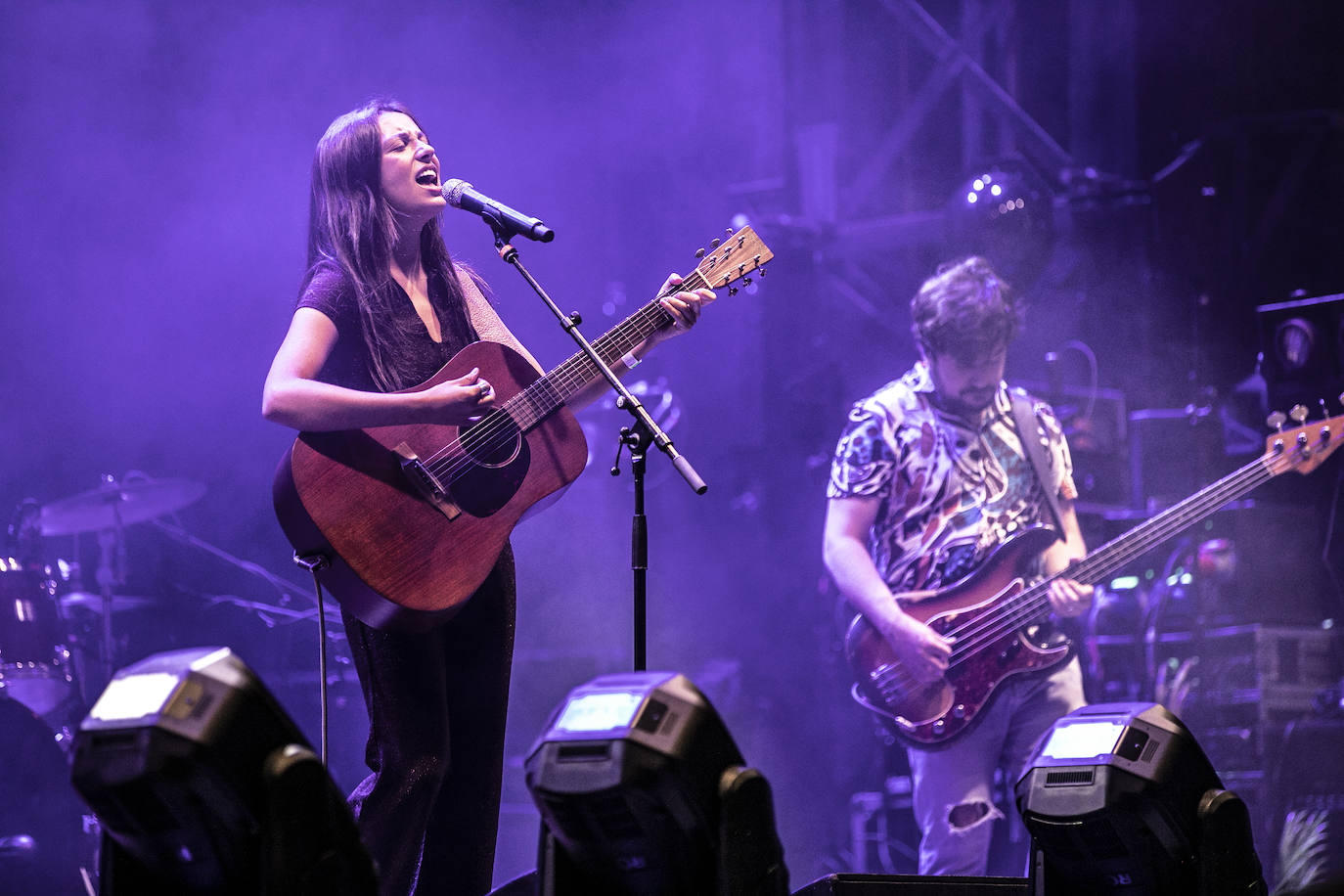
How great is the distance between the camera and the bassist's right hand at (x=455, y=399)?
2805mm

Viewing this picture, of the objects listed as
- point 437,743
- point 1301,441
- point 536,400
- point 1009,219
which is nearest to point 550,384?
point 536,400

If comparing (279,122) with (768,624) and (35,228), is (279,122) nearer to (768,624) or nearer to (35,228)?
(35,228)

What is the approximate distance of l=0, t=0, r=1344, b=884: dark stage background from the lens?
14.9 ft

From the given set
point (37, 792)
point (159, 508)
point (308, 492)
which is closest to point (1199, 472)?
point (308, 492)

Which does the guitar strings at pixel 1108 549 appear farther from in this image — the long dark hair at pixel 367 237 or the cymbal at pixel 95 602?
the cymbal at pixel 95 602

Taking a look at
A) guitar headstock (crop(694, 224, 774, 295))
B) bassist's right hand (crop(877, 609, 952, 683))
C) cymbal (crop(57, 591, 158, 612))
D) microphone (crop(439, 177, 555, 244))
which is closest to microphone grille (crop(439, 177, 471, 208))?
microphone (crop(439, 177, 555, 244))

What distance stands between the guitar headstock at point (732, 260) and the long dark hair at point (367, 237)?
627mm

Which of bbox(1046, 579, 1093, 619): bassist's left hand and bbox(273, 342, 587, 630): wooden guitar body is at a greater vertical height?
bbox(273, 342, 587, 630): wooden guitar body

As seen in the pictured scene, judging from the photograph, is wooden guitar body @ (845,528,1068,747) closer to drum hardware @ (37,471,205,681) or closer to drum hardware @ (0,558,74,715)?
drum hardware @ (37,471,205,681)

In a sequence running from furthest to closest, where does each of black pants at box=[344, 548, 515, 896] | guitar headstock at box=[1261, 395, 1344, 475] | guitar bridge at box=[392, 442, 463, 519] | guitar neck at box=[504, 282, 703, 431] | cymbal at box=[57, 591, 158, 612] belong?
cymbal at box=[57, 591, 158, 612]
guitar headstock at box=[1261, 395, 1344, 475]
guitar neck at box=[504, 282, 703, 431]
guitar bridge at box=[392, 442, 463, 519]
black pants at box=[344, 548, 515, 896]

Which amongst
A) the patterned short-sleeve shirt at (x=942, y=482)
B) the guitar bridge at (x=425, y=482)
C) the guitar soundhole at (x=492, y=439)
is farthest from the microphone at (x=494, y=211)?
the patterned short-sleeve shirt at (x=942, y=482)

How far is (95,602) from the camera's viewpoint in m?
4.73

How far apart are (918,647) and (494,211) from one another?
221 centimetres

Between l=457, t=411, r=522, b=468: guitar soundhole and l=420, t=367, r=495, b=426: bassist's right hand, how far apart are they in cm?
6
